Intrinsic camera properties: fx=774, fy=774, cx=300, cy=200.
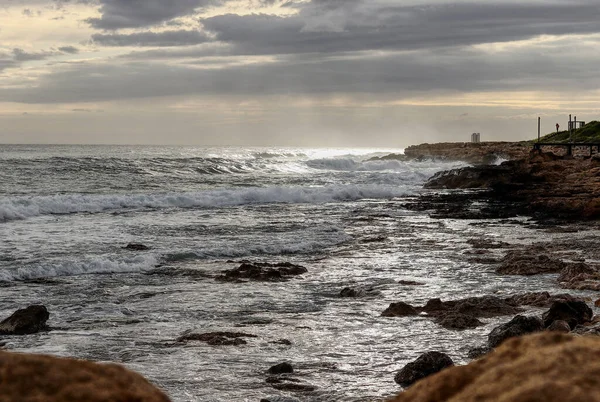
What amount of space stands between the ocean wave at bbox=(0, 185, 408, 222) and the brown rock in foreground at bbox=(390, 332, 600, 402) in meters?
26.6

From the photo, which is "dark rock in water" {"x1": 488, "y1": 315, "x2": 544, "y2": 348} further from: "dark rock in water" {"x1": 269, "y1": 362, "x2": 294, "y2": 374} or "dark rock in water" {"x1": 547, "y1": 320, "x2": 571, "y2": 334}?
"dark rock in water" {"x1": 269, "y1": 362, "x2": 294, "y2": 374}

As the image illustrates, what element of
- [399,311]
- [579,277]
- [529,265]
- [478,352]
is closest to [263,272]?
[399,311]

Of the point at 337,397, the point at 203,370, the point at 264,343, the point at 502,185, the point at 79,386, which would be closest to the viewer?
the point at 79,386

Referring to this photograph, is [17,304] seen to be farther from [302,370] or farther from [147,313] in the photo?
[302,370]

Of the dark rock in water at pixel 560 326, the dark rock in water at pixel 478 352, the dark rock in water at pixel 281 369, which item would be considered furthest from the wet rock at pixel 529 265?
the dark rock in water at pixel 281 369

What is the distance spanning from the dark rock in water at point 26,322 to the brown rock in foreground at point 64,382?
811cm

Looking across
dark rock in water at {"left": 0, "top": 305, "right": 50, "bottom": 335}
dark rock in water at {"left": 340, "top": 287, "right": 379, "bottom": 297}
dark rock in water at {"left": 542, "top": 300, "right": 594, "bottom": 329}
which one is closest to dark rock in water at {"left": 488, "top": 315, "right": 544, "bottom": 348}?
dark rock in water at {"left": 542, "top": 300, "right": 594, "bottom": 329}

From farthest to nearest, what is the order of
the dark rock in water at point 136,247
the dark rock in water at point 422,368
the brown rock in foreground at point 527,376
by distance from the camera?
the dark rock in water at point 136,247 → the dark rock in water at point 422,368 → the brown rock in foreground at point 527,376

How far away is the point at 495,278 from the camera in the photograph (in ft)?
45.8

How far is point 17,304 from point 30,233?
10.4m

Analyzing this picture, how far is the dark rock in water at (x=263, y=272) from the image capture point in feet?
47.6

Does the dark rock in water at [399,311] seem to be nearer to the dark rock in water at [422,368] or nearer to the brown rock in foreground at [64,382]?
the dark rock in water at [422,368]

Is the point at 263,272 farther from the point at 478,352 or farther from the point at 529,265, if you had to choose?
the point at 478,352

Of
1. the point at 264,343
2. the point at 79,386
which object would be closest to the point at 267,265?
the point at 264,343
